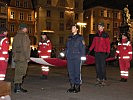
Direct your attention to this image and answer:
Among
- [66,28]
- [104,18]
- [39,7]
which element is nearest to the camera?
[39,7]

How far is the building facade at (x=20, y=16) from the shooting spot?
7012 centimetres

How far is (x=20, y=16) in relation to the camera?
236 feet

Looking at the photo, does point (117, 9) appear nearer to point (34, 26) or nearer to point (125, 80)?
point (34, 26)

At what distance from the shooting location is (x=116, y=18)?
86375 mm

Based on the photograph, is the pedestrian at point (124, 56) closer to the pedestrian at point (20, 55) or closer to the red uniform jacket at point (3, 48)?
the pedestrian at point (20, 55)

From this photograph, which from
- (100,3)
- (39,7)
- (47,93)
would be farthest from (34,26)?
(47,93)

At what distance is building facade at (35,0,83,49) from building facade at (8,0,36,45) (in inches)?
62.9

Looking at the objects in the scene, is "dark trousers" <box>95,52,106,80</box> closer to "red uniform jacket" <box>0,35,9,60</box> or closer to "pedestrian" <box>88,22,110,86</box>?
"pedestrian" <box>88,22,110,86</box>

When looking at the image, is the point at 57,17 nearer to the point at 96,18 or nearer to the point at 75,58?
the point at 96,18

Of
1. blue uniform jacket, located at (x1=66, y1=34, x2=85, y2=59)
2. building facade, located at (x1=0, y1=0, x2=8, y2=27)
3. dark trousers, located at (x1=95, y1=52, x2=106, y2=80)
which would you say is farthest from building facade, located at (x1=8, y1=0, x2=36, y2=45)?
→ blue uniform jacket, located at (x1=66, y1=34, x2=85, y2=59)

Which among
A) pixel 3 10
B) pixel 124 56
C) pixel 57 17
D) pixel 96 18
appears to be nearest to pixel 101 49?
pixel 124 56

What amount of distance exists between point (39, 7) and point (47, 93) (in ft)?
204

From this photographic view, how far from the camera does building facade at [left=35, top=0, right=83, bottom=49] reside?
237 ft

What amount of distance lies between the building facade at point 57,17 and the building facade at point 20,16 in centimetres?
160
